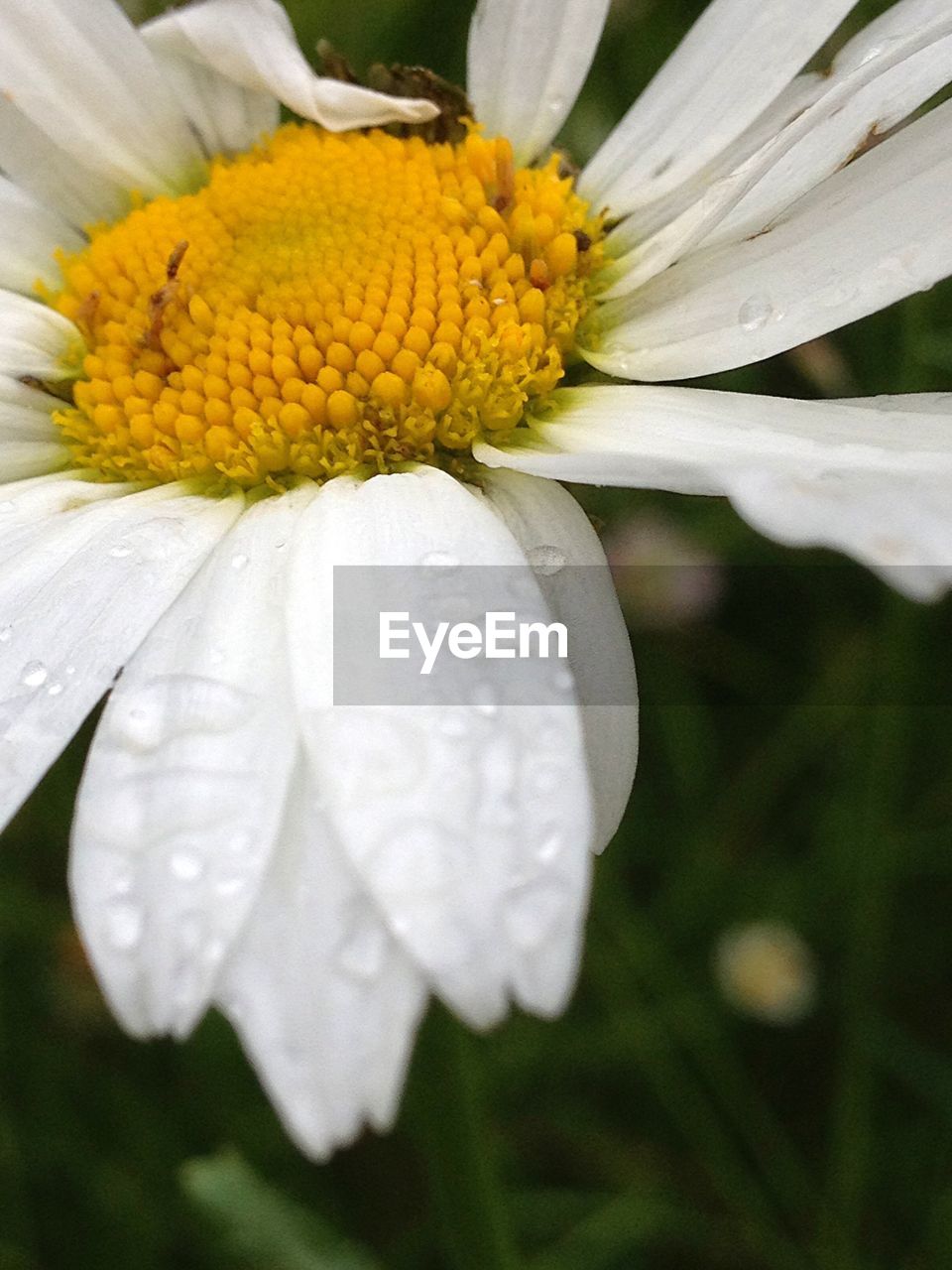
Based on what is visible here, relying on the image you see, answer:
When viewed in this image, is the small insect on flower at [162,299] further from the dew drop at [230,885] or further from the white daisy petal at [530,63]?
the dew drop at [230,885]

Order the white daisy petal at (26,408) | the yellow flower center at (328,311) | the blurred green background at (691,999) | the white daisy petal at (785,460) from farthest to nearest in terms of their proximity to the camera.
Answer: the blurred green background at (691,999)
the white daisy petal at (26,408)
the yellow flower center at (328,311)
the white daisy petal at (785,460)

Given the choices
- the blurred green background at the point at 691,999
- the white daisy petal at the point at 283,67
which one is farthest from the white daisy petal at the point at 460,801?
the blurred green background at the point at 691,999

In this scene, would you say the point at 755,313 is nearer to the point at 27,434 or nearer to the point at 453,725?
the point at 453,725

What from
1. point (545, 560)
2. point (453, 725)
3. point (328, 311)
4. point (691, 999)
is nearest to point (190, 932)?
point (453, 725)

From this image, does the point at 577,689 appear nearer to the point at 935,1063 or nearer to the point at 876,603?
the point at 935,1063

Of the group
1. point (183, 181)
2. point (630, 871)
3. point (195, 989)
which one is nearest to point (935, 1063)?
point (630, 871)
